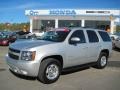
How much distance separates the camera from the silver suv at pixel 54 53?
7078mm

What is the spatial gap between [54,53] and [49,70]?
22.9 inches

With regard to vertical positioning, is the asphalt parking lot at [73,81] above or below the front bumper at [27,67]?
below

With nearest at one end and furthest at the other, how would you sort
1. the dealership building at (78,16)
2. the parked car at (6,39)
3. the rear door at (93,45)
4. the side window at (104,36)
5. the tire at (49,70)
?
the tire at (49,70), the rear door at (93,45), the side window at (104,36), the parked car at (6,39), the dealership building at (78,16)

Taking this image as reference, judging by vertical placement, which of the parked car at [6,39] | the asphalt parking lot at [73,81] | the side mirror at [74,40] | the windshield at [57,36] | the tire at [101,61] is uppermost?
the windshield at [57,36]

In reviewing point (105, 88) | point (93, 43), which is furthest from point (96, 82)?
point (93, 43)

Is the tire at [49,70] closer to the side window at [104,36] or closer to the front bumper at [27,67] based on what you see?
the front bumper at [27,67]

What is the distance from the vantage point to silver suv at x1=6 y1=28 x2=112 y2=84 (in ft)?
23.2

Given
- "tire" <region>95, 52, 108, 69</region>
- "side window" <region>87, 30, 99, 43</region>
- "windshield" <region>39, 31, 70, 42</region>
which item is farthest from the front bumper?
"tire" <region>95, 52, 108, 69</region>

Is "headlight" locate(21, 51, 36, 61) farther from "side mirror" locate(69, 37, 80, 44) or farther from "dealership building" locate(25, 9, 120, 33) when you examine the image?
"dealership building" locate(25, 9, 120, 33)

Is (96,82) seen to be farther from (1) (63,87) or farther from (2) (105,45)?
(2) (105,45)

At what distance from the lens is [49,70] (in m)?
7.51

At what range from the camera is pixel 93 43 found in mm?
9305

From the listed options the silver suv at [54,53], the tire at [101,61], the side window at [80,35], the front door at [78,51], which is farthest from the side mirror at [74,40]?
the tire at [101,61]

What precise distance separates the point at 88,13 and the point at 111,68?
27.1 m
